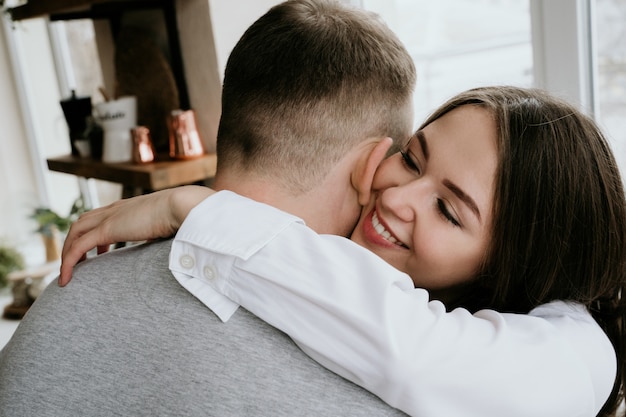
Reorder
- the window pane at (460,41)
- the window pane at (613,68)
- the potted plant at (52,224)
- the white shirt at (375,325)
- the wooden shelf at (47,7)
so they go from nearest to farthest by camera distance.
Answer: the white shirt at (375,325), the window pane at (613,68), the window pane at (460,41), the wooden shelf at (47,7), the potted plant at (52,224)

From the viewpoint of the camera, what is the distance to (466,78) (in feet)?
6.85

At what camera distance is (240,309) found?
2.67 ft

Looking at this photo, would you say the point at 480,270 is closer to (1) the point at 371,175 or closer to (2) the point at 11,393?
(1) the point at 371,175

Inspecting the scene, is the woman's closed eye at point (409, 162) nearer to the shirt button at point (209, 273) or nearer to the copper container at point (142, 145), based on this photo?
the shirt button at point (209, 273)

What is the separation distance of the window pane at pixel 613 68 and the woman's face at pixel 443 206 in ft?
2.09

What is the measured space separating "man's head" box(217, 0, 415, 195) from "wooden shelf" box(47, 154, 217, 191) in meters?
0.89

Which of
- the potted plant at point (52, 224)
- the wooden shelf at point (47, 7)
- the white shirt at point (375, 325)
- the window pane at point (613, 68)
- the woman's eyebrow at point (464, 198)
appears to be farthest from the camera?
the potted plant at point (52, 224)

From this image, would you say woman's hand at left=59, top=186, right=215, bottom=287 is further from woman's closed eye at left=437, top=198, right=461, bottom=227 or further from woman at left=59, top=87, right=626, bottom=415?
woman's closed eye at left=437, top=198, right=461, bottom=227

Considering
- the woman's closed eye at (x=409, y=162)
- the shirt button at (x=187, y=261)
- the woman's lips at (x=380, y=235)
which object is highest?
the woman's closed eye at (x=409, y=162)

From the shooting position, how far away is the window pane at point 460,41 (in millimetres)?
1810

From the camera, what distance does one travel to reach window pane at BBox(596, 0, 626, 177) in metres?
1.48

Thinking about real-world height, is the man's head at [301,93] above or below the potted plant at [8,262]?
above

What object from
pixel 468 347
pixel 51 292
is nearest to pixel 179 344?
pixel 51 292

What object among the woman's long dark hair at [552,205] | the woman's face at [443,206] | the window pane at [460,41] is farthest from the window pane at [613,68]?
the woman's face at [443,206]
